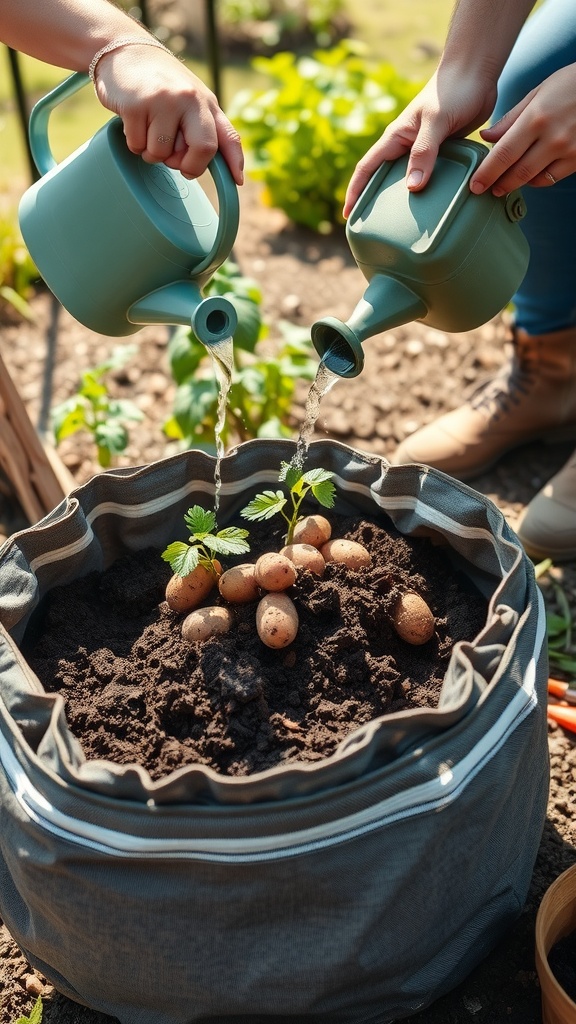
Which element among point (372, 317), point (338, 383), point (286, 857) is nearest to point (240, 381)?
point (338, 383)

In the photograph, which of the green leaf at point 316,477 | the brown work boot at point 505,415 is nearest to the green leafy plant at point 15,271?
the brown work boot at point 505,415

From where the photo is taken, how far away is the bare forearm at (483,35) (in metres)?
1.86

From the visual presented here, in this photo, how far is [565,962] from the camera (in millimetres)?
1564

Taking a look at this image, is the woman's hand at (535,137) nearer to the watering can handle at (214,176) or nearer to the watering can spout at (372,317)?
the watering can spout at (372,317)

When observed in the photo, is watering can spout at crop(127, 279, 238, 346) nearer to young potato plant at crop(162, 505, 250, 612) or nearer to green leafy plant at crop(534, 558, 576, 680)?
young potato plant at crop(162, 505, 250, 612)

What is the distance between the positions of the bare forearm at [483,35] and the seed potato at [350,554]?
95 centimetres

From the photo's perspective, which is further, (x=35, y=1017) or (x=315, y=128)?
(x=315, y=128)

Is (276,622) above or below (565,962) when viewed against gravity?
above

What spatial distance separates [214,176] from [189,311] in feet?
Answer: 0.79

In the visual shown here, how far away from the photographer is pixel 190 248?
1.72 m

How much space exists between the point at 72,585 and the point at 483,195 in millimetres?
1056

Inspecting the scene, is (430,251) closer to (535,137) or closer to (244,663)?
(535,137)

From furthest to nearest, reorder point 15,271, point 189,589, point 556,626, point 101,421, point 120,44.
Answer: point 15,271, point 101,421, point 556,626, point 189,589, point 120,44

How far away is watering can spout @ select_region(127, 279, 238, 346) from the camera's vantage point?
162cm
